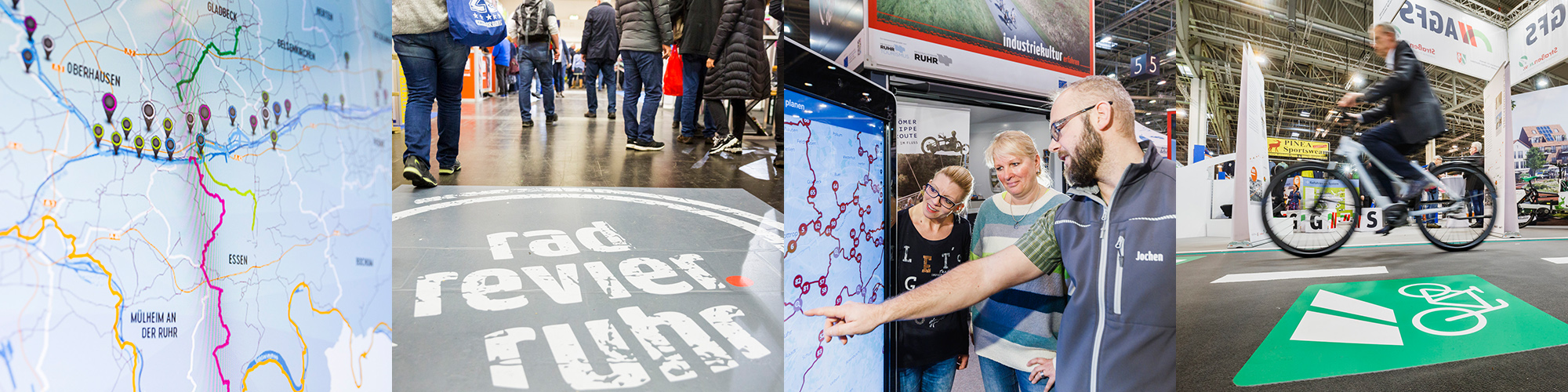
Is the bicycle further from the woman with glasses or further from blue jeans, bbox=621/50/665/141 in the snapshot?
blue jeans, bbox=621/50/665/141

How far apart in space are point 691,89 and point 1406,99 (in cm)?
301

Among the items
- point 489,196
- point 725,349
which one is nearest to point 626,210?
point 489,196

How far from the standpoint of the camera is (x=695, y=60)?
355 cm

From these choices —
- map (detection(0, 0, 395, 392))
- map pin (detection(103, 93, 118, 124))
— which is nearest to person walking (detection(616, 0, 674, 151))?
map (detection(0, 0, 395, 392))

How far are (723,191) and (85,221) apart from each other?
109 inches

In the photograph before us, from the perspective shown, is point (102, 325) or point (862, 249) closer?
point (102, 325)

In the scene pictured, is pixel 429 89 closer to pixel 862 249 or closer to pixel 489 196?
pixel 489 196

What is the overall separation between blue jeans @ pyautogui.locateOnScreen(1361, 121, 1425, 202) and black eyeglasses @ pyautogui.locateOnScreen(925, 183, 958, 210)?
1.17 metres

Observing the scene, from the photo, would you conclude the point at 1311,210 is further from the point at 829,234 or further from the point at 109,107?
the point at 109,107

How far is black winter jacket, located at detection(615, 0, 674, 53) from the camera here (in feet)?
11.0

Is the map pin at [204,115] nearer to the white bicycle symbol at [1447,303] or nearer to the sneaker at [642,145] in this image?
Result: the white bicycle symbol at [1447,303]

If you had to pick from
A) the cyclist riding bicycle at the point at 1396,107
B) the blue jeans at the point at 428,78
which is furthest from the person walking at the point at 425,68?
the cyclist riding bicycle at the point at 1396,107

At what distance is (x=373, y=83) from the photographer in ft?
4.03

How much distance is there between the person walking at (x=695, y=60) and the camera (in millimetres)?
3123
